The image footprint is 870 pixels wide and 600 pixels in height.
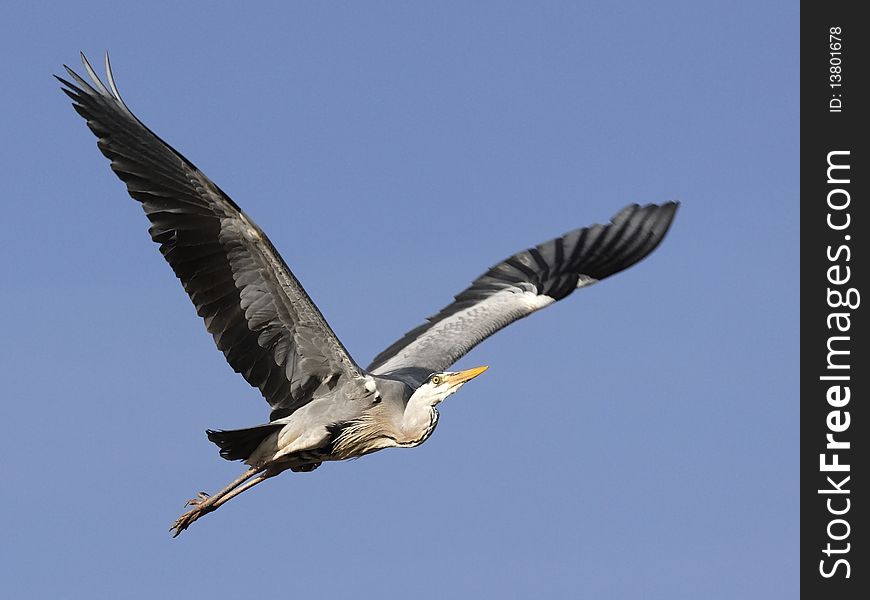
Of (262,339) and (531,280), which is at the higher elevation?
(531,280)

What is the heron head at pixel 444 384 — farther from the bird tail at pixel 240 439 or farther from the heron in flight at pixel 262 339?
the bird tail at pixel 240 439

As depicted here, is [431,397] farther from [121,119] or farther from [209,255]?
[121,119]

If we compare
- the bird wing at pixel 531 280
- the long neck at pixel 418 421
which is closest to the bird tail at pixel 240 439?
the long neck at pixel 418 421

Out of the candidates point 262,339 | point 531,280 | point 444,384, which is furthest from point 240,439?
point 531,280

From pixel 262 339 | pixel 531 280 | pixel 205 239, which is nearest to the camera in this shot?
pixel 205 239

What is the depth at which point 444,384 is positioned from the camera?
16.2 meters

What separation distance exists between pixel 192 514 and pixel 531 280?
4.94m

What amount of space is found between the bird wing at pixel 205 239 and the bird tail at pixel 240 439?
77 cm

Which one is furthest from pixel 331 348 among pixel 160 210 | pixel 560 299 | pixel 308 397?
pixel 560 299

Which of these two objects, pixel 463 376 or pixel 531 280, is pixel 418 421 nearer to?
pixel 463 376

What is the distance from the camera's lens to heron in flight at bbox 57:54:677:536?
15297 mm

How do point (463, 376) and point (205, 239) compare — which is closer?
point (205, 239)

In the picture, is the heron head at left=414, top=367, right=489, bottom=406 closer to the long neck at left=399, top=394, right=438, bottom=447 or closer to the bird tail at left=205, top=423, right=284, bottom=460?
the long neck at left=399, top=394, right=438, bottom=447

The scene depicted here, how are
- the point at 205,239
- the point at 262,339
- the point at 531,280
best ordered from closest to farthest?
the point at 205,239, the point at 262,339, the point at 531,280
